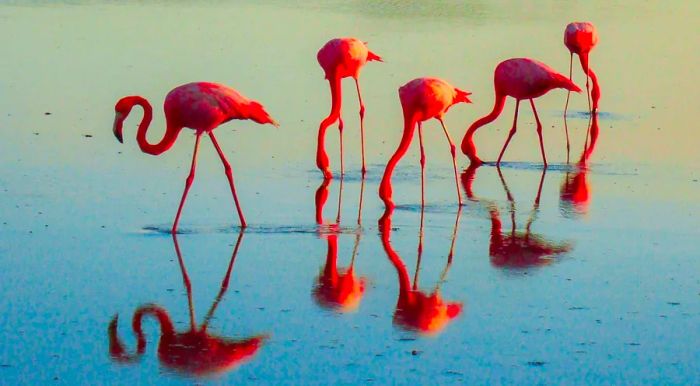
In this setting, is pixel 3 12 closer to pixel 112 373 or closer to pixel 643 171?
pixel 643 171

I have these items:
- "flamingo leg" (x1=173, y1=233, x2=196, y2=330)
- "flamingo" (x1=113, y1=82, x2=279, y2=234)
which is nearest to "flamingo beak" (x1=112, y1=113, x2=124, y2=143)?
"flamingo" (x1=113, y1=82, x2=279, y2=234)

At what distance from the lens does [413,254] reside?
7.48m

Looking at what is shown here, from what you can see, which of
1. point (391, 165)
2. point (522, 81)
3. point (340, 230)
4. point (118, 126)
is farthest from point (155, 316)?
point (522, 81)

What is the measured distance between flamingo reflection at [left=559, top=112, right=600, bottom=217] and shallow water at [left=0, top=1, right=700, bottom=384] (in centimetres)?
3

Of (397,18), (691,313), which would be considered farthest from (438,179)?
(397,18)

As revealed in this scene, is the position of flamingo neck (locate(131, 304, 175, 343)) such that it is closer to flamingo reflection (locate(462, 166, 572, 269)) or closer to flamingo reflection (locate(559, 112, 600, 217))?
flamingo reflection (locate(462, 166, 572, 269))

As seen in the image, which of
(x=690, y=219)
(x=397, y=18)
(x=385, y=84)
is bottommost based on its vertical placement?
(x=690, y=219)

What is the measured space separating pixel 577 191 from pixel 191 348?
4.29m

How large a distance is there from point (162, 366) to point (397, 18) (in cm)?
1581

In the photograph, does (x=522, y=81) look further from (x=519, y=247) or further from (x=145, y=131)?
(x=145, y=131)

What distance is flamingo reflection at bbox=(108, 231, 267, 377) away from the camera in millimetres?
5445

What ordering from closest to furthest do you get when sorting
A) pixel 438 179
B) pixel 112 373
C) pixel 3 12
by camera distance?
pixel 112 373 → pixel 438 179 → pixel 3 12

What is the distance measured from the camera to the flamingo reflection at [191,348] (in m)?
5.45

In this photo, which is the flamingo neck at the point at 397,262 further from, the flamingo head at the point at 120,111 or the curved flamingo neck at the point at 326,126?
the flamingo head at the point at 120,111
